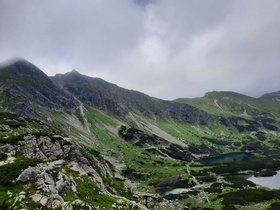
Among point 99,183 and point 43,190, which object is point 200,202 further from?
point 43,190

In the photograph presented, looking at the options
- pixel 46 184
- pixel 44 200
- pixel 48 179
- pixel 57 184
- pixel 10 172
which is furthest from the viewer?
pixel 10 172

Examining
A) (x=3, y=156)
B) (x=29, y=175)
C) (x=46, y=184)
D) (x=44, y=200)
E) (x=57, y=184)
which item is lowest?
(x=44, y=200)

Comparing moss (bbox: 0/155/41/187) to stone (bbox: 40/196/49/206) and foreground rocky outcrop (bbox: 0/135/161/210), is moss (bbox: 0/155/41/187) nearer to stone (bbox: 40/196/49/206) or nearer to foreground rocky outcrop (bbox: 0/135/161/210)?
foreground rocky outcrop (bbox: 0/135/161/210)

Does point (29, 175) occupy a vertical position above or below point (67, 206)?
above

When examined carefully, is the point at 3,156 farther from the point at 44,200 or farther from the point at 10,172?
the point at 44,200

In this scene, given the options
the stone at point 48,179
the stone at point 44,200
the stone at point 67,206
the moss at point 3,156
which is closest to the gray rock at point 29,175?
the stone at point 48,179

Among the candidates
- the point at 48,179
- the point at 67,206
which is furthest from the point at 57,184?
the point at 67,206

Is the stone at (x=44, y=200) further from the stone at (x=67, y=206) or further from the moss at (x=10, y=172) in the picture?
the moss at (x=10, y=172)

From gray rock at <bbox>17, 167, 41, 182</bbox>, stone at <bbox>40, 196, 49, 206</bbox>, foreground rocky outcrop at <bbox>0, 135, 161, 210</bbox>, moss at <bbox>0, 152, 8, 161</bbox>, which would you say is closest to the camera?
stone at <bbox>40, 196, 49, 206</bbox>

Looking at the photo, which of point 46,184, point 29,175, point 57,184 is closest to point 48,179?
point 46,184

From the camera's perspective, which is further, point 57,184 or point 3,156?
point 3,156

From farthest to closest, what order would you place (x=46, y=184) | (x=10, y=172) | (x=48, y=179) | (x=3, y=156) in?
(x=3, y=156) → (x=10, y=172) → (x=48, y=179) → (x=46, y=184)

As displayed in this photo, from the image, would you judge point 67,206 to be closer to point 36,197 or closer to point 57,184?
point 36,197

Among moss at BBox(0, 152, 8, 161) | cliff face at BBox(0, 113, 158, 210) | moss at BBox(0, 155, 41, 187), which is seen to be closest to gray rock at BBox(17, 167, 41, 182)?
cliff face at BBox(0, 113, 158, 210)
